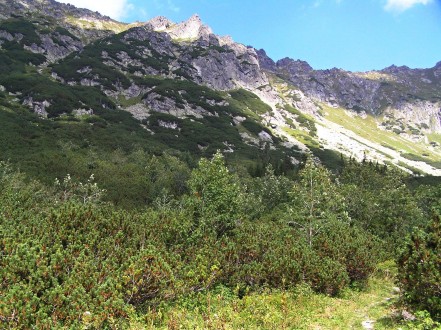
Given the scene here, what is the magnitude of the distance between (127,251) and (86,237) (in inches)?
93.0

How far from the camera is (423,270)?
14195 millimetres

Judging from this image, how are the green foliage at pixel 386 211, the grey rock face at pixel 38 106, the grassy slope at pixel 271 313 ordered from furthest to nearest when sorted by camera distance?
the grey rock face at pixel 38 106 → the green foliage at pixel 386 211 → the grassy slope at pixel 271 313

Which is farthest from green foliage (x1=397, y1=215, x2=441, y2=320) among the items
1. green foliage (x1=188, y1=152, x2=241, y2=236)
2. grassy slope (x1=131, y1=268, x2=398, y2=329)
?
green foliage (x1=188, y1=152, x2=241, y2=236)

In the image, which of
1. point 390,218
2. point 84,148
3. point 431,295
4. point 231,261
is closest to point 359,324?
point 431,295

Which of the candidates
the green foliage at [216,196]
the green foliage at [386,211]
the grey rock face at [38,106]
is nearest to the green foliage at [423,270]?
the green foliage at [216,196]

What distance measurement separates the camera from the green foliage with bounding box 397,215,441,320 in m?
13.8

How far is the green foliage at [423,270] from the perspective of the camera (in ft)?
45.4

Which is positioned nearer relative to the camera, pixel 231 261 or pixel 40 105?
pixel 231 261

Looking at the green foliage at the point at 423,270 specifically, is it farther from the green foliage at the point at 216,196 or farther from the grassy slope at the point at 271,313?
the green foliage at the point at 216,196

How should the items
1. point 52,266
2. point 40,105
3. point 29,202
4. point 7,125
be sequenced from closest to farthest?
point 52,266 < point 29,202 < point 7,125 < point 40,105

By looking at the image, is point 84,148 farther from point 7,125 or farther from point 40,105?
point 40,105

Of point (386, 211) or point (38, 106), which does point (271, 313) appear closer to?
point (386, 211)

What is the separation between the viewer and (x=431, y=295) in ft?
46.3

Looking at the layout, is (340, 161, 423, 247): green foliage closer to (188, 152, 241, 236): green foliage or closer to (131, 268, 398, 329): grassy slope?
(188, 152, 241, 236): green foliage
